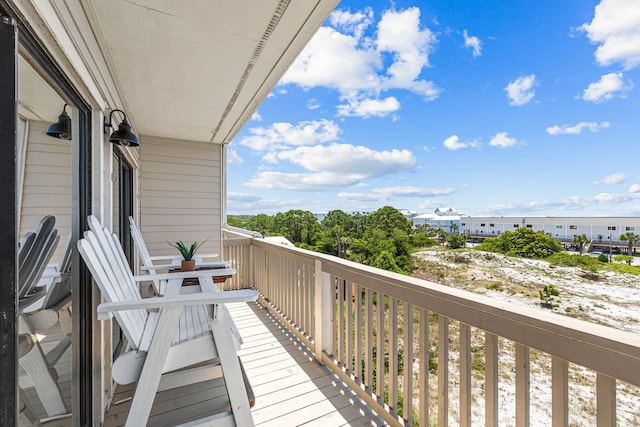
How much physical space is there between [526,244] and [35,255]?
21.7ft

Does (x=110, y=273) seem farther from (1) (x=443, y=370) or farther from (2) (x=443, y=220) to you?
(2) (x=443, y=220)

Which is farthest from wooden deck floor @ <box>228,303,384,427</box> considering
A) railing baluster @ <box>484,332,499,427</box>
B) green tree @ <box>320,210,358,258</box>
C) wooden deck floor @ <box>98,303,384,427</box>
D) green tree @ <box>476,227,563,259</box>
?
green tree @ <box>320,210,358,258</box>

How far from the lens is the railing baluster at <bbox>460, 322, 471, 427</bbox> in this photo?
49.3 inches

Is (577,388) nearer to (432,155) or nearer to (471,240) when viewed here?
(471,240)

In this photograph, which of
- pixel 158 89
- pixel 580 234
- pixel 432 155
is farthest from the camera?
pixel 432 155

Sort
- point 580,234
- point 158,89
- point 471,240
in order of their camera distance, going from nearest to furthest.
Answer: point 158,89 < point 580,234 < point 471,240

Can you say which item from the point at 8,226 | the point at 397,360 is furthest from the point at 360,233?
the point at 8,226

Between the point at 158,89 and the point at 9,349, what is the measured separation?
2365 mm

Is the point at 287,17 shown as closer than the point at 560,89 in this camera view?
Yes

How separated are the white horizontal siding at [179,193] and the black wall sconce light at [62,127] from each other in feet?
9.20

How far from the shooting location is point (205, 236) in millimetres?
4352

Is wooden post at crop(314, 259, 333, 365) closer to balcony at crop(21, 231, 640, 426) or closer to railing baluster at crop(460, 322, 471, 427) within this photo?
balcony at crop(21, 231, 640, 426)

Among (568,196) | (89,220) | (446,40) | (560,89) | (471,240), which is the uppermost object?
(446,40)

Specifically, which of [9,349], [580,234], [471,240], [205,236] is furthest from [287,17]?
[471,240]
